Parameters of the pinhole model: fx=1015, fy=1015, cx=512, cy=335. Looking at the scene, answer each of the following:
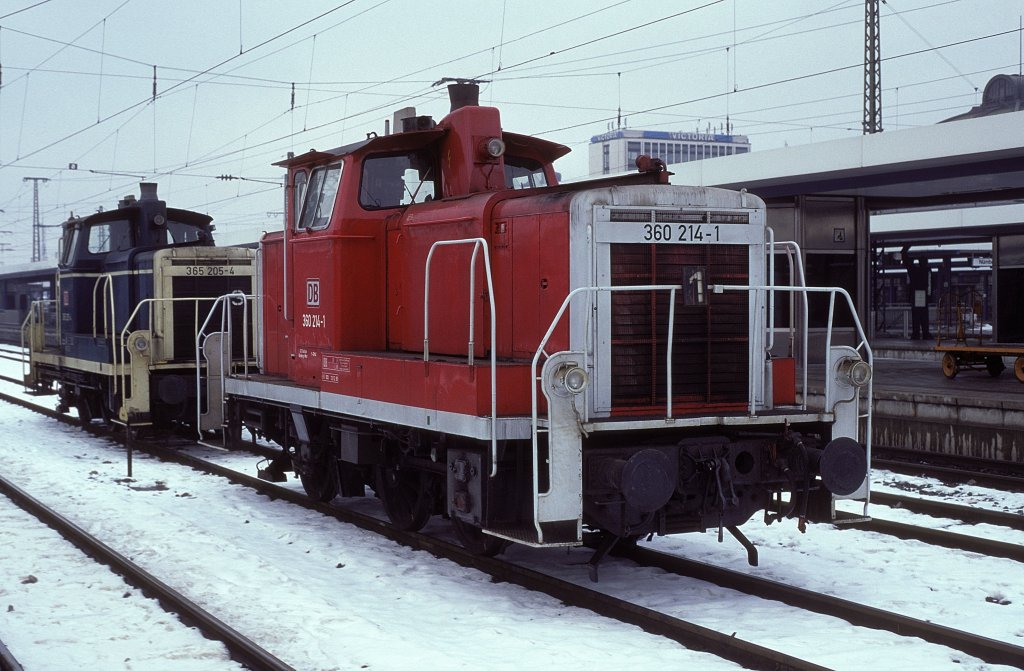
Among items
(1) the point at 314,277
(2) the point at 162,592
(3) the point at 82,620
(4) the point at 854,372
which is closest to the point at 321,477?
(1) the point at 314,277

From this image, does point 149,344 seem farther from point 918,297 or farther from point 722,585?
point 918,297

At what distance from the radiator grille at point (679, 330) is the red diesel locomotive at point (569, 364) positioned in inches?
0.5

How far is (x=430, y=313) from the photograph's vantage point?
7.15 meters

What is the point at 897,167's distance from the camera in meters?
14.2

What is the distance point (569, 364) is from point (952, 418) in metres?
7.86

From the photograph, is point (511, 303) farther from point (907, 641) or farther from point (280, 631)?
→ point (907, 641)

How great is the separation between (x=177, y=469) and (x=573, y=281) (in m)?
6.60

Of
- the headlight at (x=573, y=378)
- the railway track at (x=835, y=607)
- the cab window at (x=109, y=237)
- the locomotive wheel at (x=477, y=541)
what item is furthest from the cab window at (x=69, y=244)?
the headlight at (x=573, y=378)

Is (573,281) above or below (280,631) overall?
above

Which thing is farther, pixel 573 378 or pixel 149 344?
pixel 149 344

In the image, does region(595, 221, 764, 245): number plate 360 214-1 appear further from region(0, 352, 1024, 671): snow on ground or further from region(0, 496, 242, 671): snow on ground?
region(0, 496, 242, 671): snow on ground

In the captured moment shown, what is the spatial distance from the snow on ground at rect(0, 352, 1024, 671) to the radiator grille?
3.87 feet

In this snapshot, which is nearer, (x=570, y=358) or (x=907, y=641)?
(x=907, y=641)

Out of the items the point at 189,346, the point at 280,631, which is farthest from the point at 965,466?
the point at 189,346
